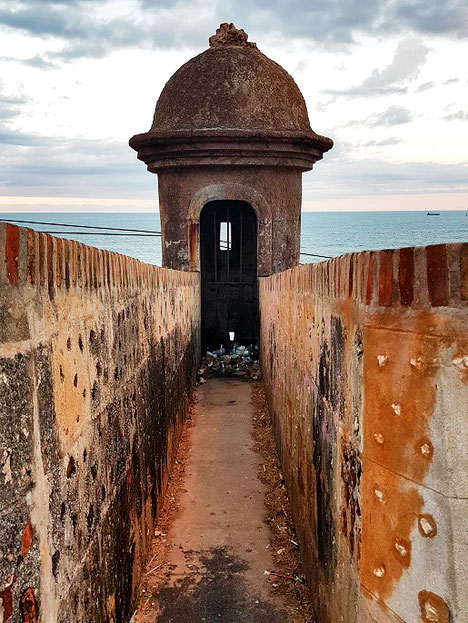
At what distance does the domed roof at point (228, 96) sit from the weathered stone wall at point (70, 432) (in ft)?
24.9

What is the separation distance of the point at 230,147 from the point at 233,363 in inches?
162

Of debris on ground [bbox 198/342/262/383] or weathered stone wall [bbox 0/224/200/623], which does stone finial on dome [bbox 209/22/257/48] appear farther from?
weathered stone wall [bbox 0/224/200/623]

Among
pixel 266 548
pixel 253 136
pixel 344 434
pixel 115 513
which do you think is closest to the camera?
pixel 344 434

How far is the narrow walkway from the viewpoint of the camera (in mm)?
3599

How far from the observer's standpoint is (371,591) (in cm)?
210

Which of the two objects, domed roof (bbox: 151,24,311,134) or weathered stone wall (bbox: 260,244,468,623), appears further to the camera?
domed roof (bbox: 151,24,311,134)

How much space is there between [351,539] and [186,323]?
6435 mm

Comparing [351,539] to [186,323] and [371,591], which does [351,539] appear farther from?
[186,323]

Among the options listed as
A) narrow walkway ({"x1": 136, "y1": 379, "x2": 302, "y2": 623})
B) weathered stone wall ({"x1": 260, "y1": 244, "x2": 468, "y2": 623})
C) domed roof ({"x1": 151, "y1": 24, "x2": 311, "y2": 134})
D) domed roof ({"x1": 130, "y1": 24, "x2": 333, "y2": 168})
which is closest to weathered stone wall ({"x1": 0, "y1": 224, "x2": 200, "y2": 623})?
narrow walkway ({"x1": 136, "y1": 379, "x2": 302, "y2": 623})

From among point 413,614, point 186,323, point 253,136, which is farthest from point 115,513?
point 253,136

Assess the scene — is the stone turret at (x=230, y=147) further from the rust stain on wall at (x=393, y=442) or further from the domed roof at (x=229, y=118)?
the rust stain on wall at (x=393, y=442)

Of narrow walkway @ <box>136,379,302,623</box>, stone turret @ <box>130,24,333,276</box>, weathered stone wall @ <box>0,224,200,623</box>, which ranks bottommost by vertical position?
narrow walkway @ <box>136,379,302,623</box>

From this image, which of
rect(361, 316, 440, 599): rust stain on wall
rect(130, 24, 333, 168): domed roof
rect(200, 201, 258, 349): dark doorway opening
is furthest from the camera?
rect(200, 201, 258, 349): dark doorway opening

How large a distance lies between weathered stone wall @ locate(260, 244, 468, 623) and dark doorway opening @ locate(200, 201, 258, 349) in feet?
34.2
